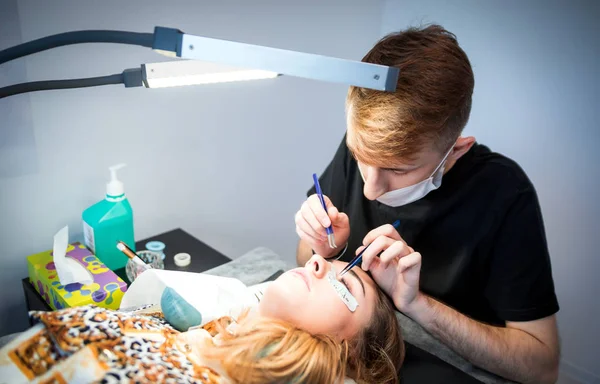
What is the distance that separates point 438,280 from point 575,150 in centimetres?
93

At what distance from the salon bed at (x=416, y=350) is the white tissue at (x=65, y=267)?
182 mm

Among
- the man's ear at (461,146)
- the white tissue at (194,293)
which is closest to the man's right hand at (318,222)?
the white tissue at (194,293)

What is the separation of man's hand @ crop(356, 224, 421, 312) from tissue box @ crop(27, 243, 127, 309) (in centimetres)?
66

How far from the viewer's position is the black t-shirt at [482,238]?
1.19 m

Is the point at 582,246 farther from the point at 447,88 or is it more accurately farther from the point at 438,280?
the point at 447,88

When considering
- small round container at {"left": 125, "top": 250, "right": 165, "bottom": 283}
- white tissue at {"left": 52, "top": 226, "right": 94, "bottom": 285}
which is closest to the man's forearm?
small round container at {"left": 125, "top": 250, "right": 165, "bottom": 283}

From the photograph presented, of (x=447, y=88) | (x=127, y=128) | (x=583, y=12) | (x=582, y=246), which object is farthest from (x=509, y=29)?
(x=127, y=128)

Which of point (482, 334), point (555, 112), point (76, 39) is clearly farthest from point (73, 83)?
point (555, 112)

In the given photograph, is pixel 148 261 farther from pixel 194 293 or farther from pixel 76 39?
pixel 76 39

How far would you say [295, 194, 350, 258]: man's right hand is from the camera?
1196 millimetres

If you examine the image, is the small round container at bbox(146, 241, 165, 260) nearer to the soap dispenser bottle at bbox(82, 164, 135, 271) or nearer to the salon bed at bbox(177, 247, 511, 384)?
the soap dispenser bottle at bbox(82, 164, 135, 271)

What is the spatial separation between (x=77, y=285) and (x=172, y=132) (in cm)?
62

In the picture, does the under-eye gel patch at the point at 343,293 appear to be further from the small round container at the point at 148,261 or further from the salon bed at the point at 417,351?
the small round container at the point at 148,261

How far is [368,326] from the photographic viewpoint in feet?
3.74
